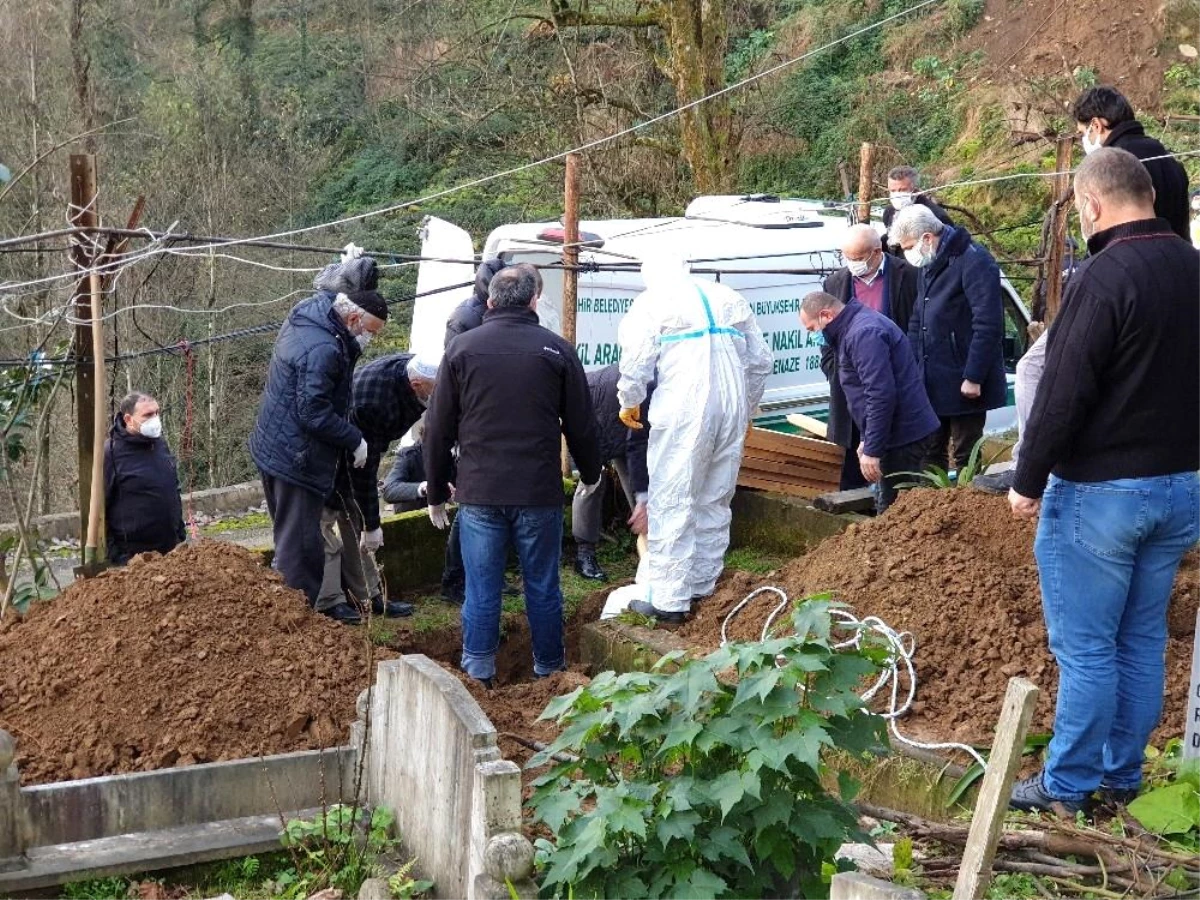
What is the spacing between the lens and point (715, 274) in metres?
11.4

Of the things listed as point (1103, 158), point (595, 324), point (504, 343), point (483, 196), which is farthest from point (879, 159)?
point (1103, 158)

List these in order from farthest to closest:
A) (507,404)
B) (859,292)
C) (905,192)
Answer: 1. (905,192)
2. (859,292)
3. (507,404)

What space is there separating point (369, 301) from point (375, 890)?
3570 mm

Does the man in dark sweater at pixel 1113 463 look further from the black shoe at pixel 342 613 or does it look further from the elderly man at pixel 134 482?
the elderly man at pixel 134 482

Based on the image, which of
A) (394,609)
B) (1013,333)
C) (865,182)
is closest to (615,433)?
(394,609)

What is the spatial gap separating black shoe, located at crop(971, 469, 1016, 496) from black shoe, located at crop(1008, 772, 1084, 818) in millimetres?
2522

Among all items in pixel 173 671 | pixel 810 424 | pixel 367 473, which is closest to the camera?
pixel 173 671

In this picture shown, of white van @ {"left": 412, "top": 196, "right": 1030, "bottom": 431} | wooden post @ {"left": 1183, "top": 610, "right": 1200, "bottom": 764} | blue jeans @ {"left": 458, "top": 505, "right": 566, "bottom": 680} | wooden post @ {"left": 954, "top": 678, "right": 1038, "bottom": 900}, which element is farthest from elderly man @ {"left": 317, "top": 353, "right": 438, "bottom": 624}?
wooden post @ {"left": 954, "top": 678, "right": 1038, "bottom": 900}

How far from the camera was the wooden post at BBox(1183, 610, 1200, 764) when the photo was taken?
4.42 meters

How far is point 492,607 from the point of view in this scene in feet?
23.0

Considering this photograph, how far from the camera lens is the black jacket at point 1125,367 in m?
4.23

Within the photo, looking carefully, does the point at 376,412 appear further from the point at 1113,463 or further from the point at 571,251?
the point at 1113,463

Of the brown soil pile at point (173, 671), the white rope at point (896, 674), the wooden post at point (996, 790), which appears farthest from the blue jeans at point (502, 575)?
the wooden post at point (996, 790)

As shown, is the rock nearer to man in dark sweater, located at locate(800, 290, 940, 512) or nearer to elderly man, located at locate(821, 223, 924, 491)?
man in dark sweater, located at locate(800, 290, 940, 512)
